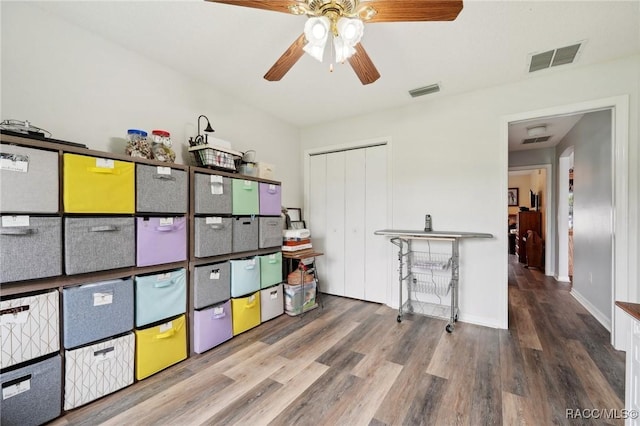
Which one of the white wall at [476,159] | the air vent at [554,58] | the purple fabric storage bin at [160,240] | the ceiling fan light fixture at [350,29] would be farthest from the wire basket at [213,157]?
the air vent at [554,58]

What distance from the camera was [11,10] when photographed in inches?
65.1

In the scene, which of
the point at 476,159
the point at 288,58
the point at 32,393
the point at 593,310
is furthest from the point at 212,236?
the point at 593,310

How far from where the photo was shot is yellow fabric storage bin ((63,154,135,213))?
1541 mm

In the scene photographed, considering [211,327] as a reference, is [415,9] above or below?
above

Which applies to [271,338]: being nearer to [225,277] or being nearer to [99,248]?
[225,277]

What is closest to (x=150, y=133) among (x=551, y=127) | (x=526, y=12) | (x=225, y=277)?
(x=225, y=277)

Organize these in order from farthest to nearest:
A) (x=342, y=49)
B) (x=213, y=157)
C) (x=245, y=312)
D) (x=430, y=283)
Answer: (x=430, y=283) → (x=245, y=312) → (x=213, y=157) → (x=342, y=49)

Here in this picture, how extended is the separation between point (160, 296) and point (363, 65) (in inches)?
88.6

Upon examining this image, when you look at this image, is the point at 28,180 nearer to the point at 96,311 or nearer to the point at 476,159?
the point at 96,311

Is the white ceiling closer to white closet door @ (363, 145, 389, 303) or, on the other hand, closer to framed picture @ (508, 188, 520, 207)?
white closet door @ (363, 145, 389, 303)

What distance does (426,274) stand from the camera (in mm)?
3176

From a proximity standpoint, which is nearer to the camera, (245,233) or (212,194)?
(212,194)

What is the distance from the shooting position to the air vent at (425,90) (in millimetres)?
2813

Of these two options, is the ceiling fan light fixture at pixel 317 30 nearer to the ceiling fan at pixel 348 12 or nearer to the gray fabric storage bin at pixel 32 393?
the ceiling fan at pixel 348 12
